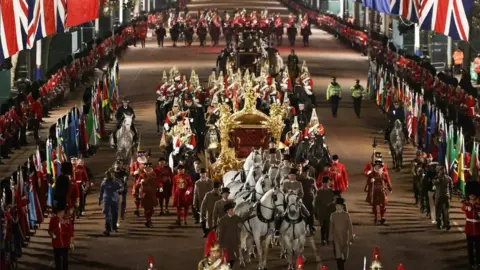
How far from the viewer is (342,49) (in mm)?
84312

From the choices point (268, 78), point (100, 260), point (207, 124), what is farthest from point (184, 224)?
point (268, 78)

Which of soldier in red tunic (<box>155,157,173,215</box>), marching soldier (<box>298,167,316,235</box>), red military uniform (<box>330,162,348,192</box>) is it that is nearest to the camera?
marching soldier (<box>298,167,316,235</box>)

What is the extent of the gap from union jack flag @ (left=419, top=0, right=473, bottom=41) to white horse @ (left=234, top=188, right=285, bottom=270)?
9.59m

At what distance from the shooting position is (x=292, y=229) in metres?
27.2

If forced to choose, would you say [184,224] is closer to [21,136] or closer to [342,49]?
[21,136]

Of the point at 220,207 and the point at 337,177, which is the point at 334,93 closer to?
the point at 337,177

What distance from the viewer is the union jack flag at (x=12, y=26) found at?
30625mm

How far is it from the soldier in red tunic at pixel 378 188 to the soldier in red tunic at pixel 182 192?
3.46m

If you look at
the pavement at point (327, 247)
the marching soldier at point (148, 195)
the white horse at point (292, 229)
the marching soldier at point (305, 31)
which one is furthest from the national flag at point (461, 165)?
the marching soldier at point (305, 31)

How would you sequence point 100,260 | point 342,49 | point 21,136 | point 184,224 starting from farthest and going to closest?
point 342,49
point 21,136
point 184,224
point 100,260

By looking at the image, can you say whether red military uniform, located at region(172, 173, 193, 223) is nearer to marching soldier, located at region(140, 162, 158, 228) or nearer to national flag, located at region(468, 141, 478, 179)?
marching soldier, located at region(140, 162, 158, 228)

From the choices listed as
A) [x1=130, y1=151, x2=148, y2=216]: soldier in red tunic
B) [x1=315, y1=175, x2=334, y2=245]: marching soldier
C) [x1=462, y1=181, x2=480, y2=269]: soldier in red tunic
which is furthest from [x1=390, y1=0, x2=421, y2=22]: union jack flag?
[x1=462, y1=181, x2=480, y2=269]: soldier in red tunic

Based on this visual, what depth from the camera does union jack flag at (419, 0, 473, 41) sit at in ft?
121

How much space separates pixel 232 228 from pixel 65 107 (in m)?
28.0
